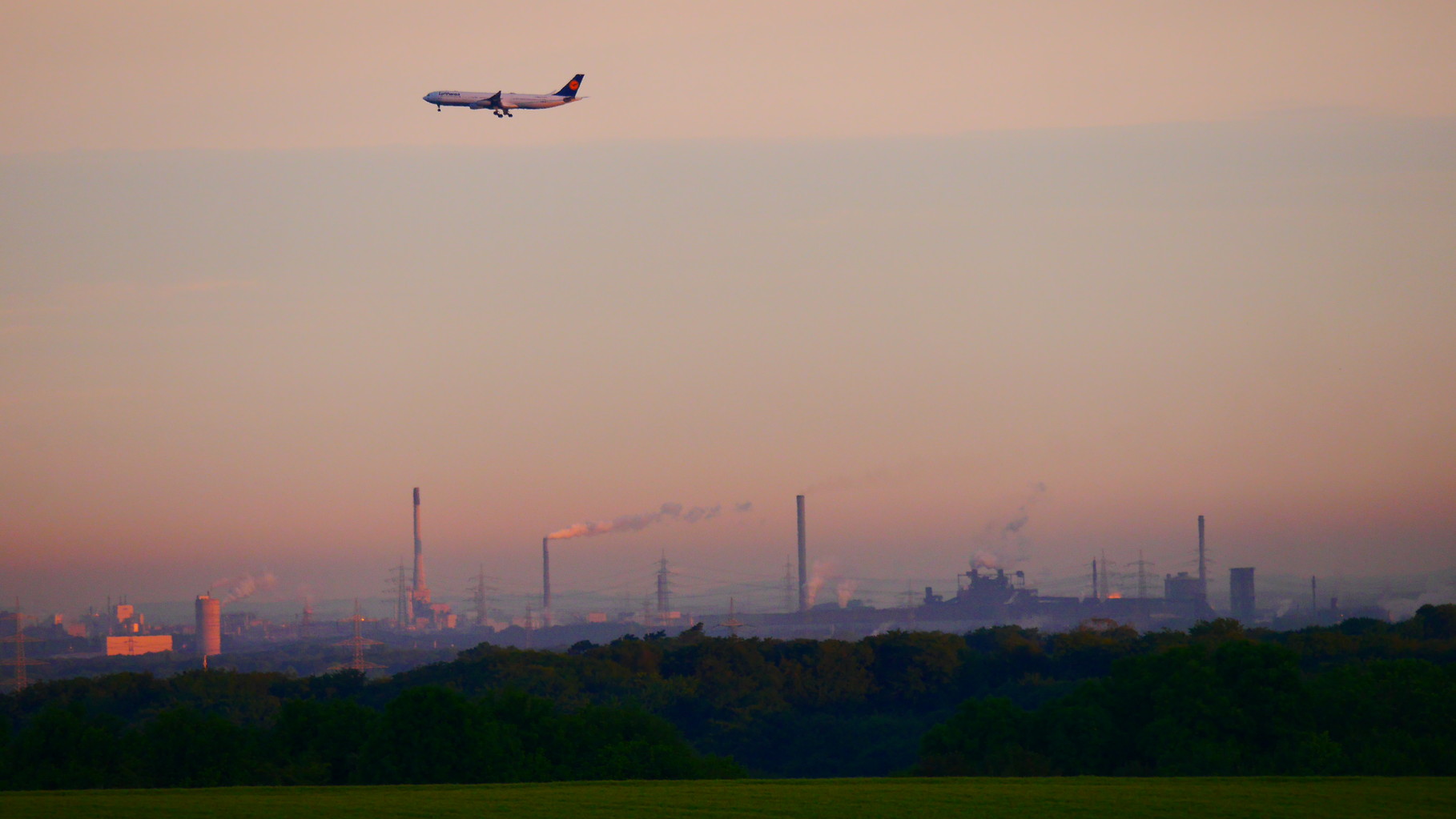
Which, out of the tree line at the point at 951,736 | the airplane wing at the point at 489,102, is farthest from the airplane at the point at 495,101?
the tree line at the point at 951,736

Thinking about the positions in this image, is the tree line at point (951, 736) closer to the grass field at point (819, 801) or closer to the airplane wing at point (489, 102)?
the grass field at point (819, 801)

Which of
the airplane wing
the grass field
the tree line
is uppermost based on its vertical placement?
the airplane wing

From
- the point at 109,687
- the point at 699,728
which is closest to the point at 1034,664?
the point at 699,728

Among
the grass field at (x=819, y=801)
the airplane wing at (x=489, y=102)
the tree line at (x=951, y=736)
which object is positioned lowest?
the tree line at (x=951, y=736)

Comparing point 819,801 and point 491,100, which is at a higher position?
point 491,100

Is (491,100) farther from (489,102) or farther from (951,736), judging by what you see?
(951,736)

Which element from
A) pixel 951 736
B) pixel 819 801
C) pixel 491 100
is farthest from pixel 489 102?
pixel 819 801

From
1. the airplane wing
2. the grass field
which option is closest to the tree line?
the grass field

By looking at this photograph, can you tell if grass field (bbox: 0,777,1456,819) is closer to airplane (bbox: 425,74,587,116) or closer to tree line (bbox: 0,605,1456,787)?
tree line (bbox: 0,605,1456,787)

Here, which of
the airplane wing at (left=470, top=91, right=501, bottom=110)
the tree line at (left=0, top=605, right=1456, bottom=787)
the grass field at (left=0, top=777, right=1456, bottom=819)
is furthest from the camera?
the airplane wing at (left=470, top=91, right=501, bottom=110)
